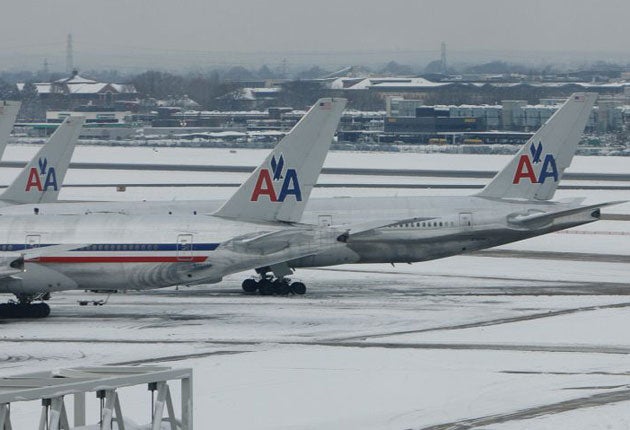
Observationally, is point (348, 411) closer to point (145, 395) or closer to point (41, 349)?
point (145, 395)

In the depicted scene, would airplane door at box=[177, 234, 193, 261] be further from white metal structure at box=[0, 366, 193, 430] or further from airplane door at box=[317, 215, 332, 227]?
white metal structure at box=[0, 366, 193, 430]

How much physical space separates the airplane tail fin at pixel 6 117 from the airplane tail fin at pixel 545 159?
24.6 meters

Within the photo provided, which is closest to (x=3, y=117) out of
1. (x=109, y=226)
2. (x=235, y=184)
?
(x=109, y=226)

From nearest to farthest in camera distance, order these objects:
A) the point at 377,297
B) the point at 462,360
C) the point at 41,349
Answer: the point at 462,360 → the point at 41,349 → the point at 377,297

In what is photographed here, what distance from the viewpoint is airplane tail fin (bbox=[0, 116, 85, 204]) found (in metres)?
72.3

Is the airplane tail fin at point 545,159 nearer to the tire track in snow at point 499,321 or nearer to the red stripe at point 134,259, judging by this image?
the tire track in snow at point 499,321

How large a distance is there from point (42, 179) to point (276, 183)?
18.9m

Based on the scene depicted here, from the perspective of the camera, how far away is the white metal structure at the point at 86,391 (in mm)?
24750

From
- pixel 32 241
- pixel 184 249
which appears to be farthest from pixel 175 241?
pixel 32 241

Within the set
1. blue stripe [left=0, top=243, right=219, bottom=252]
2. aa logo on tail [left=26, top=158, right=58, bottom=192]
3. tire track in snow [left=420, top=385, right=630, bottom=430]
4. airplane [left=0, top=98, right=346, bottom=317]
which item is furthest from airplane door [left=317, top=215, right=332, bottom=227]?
tire track in snow [left=420, top=385, right=630, bottom=430]

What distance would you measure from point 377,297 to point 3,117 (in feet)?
72.5

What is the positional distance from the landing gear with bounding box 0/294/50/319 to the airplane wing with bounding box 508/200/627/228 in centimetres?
2411

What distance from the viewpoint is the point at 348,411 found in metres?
37.4

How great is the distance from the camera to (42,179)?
7256cm
